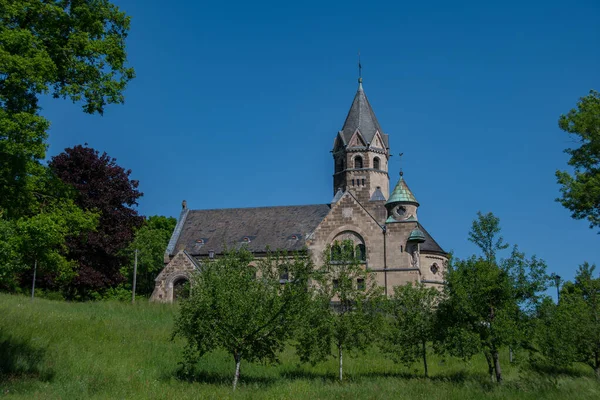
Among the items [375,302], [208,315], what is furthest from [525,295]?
[208,315]

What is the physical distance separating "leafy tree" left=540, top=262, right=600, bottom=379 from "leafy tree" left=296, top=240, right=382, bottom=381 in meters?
6.54

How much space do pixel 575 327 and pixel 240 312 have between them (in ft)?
48.7

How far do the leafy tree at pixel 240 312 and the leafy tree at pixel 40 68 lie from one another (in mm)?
6576

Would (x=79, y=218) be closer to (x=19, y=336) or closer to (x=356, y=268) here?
(x=19, y=336)

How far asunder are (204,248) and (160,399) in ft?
112

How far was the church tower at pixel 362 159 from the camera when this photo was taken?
5147cm

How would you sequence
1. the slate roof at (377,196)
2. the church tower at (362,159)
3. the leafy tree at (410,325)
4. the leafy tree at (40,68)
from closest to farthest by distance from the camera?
the leafy tree at (40,68) → the leafy tree at (410,325) → the slate roof at (377,196) → the church tower at (362,159)

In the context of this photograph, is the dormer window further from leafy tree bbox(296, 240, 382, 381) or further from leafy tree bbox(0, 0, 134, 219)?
leafy tree bbox(0, 0, 134, 219)

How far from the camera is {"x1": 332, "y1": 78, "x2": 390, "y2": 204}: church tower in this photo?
169 ft

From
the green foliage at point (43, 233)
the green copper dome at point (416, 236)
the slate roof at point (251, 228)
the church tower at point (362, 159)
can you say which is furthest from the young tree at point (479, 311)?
the church tower at point (362, 159)

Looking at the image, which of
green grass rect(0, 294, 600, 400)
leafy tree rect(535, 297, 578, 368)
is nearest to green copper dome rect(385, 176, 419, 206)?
green grass rect(0, 294, 600, 400)

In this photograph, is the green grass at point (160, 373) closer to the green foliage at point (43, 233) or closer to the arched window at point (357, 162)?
the green foliage at point (43, 233)

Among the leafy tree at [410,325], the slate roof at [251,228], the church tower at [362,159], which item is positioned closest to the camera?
the leafy tree at [410,325]

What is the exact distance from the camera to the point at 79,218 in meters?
17.4
